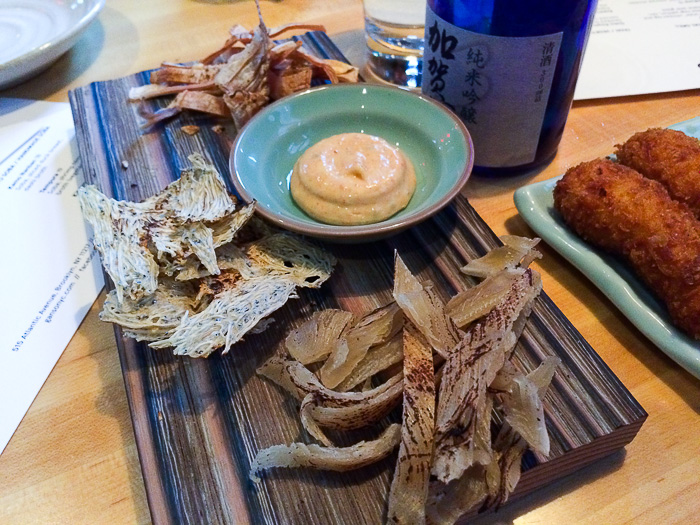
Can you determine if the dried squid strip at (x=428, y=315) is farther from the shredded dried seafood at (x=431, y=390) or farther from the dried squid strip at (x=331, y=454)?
the dried squid strip at (x=331, y=454)

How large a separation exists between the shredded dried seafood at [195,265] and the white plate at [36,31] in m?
0.73

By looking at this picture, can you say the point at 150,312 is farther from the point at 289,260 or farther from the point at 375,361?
the point at 375,361

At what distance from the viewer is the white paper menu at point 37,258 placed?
0.88 metres

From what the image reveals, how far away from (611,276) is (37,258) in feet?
3.58

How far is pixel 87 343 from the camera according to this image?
3.00 ft

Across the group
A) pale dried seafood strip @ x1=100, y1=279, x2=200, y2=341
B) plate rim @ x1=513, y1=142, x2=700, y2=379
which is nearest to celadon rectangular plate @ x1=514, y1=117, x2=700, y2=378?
plate rim @ x1=513, y1=142, x2=700, y2=379

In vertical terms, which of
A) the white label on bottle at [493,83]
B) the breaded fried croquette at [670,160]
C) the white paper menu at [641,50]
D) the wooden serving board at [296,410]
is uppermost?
the white label on bottle at [493,83]

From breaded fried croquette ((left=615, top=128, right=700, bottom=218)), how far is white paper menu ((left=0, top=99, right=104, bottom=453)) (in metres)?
1.08

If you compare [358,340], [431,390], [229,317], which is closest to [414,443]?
[431,390]

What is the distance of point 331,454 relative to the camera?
66 centimetres

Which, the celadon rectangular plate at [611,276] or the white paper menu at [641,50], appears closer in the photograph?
the celadon rectangular plate at [611,276]

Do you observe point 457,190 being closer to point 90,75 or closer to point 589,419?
point 589,419

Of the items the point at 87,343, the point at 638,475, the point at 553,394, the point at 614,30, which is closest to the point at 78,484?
the point at 87,343

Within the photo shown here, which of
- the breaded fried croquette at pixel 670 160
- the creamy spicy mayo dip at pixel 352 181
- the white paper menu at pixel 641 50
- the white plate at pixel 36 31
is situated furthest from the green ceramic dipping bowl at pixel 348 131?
the white plate at pixel 36 31
